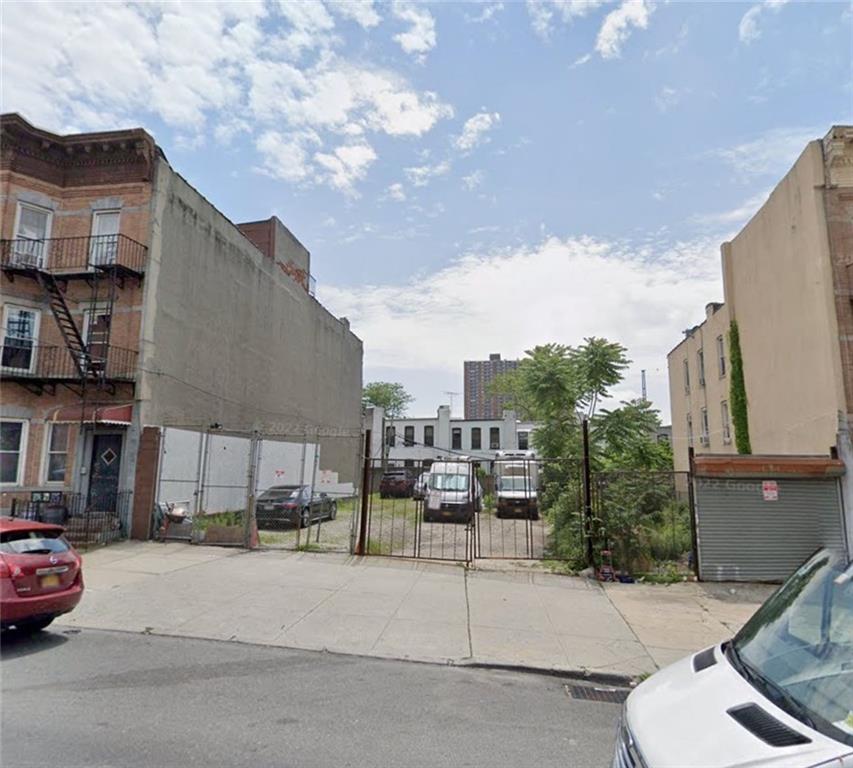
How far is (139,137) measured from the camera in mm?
16484

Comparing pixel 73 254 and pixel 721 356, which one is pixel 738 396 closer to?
pixel 721 356

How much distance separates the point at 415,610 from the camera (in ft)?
28.5

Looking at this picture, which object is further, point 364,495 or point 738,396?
point 738,396

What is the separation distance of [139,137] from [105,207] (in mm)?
A: 2303

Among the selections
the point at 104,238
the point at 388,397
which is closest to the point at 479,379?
the point at 388,397

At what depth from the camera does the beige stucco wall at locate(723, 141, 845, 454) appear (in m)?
16.0

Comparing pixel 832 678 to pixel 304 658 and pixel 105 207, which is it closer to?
pixel 304 658

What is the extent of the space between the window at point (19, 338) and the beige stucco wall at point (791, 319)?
22628 millimetres

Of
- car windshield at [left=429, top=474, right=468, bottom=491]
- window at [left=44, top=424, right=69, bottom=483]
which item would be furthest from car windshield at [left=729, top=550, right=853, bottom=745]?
car windshield at [left=429, top=474, right=468, bottom=491]

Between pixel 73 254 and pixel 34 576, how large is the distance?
13544 millimetres

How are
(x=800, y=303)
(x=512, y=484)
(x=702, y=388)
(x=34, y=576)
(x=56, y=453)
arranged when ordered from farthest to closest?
1. (x=702, y=388)
2. (x=512, y=484)
3. (x=800, y=303)
4. (x=56, y=453)
5. (x=34, y=576)

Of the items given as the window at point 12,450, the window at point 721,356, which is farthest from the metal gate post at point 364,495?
the window at point 721,356

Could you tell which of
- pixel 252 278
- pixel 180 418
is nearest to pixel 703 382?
pixel 252 278

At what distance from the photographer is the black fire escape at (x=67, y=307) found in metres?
15.8
